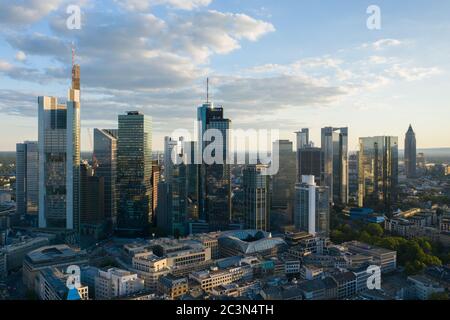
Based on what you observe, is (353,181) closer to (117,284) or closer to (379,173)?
(379,173)

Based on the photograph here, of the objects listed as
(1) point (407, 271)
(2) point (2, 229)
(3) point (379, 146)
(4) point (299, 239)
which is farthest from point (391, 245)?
(2) point (2, 229)

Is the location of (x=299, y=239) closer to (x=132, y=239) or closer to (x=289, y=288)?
(x=289, y=288)

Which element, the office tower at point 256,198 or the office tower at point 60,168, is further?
the office tower at point 60,168

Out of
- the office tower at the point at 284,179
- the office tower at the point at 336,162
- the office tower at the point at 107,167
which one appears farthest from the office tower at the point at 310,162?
the office tower at the point at 107,167

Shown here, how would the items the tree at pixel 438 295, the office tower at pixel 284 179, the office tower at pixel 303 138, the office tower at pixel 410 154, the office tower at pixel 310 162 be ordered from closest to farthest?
1. the tree at pixel 438 295
2. the office tower at pixel 284 179
3. the office tower at pixel 310 162
4. the office tower at pixel 303 138
5. the office tower at pixel 410 154

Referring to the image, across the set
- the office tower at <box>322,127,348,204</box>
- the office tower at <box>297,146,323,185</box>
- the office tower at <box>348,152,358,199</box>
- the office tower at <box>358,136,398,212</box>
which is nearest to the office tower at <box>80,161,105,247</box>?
the office tower at <box>297,146,323,185</box>

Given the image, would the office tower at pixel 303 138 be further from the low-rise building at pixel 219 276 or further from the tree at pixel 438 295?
the tree at pixel 438 295
